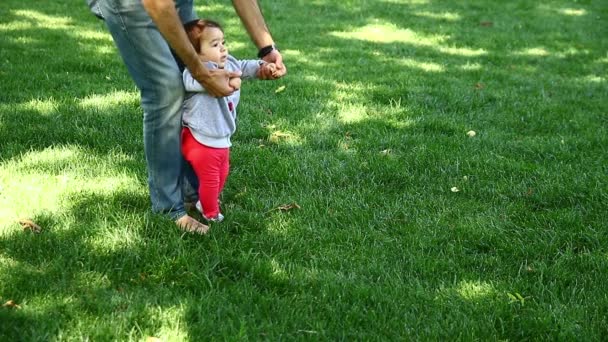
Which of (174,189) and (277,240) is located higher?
(174,189)

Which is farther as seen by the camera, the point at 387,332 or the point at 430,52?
the point at 430,52

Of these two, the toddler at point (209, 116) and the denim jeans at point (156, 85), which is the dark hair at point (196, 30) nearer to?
the toddler at point (209, 116)

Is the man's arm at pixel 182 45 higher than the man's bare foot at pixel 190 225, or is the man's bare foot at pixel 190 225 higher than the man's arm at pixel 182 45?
the man's arm at pixel 182 45

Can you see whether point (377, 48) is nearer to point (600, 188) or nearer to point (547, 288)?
point (600, 188)

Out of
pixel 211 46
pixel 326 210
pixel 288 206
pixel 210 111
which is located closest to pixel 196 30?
pixel 211 46

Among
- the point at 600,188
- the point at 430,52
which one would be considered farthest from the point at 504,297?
the point at 430,52

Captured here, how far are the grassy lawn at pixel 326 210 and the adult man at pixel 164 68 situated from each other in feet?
0.75

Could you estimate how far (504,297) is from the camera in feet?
10.4

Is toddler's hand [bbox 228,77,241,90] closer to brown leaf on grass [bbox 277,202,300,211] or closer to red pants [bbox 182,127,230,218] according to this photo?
red pants [bbox 182,127,230,218]

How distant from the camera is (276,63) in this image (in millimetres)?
3648

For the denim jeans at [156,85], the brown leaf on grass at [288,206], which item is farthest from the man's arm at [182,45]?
the brown leaf on grass at [288,206]

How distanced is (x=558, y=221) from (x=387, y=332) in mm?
1591

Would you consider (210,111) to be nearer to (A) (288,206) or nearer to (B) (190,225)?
(B) (190,225)

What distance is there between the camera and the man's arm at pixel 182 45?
10.0ft
